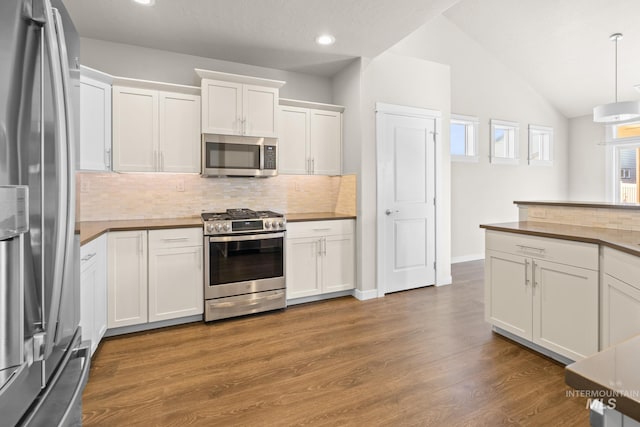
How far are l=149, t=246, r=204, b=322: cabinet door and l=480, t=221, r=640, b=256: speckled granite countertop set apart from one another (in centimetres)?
263

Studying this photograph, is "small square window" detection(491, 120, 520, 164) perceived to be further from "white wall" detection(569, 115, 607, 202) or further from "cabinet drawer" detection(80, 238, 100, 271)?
"cabinet drawer" detection(80, 238, 100, 271)

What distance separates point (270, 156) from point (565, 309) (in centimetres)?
287

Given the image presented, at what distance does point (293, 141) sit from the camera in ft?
12.7

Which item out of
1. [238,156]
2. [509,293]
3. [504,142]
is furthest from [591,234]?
[504,142]

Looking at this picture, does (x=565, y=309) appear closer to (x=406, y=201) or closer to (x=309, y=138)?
(x=406, y=201)

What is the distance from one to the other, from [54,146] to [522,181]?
7.20 m

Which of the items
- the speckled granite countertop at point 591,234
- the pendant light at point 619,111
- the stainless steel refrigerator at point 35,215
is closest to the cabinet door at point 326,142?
the speckled granite countertop at point 591,234

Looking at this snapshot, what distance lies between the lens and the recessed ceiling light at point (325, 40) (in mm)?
3223

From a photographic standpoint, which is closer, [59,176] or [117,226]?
[59,176]

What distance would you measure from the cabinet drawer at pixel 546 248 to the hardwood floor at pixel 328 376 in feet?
2.45

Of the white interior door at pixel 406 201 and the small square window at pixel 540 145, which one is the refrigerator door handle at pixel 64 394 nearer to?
the white interior door at pixel 406 201

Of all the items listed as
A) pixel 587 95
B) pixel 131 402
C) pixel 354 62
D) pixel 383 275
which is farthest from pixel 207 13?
pixel 587 95

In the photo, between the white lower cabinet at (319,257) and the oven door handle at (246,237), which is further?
the white lower cabinet at (319,257)

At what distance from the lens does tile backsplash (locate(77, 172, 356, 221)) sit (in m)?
3.34
